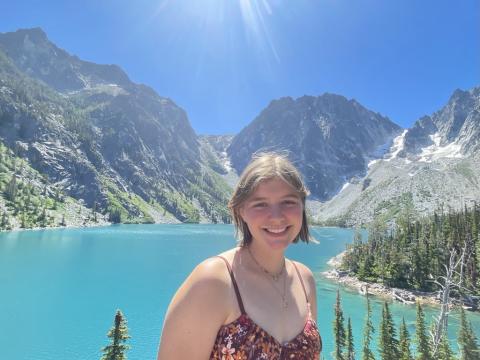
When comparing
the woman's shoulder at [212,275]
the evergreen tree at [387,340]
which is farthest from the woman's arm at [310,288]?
the evergreen tree at [387,340]

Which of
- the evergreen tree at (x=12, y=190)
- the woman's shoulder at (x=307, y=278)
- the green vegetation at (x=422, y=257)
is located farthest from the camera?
the evergreen tree at (x=12, y=190)

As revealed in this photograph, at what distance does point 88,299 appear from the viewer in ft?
226

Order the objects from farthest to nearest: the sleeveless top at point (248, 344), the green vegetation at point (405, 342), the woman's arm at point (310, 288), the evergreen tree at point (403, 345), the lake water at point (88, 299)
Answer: the lake water at point (88, 299), the evergreen tree at point (403, 345), the green vegetation at point (405, 342), the woman's arm at point (310, 288), the sleeveless top at point (248, 344)

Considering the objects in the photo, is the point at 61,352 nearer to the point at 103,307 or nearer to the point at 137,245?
the point at 103,307

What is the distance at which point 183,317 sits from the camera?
3365 mm

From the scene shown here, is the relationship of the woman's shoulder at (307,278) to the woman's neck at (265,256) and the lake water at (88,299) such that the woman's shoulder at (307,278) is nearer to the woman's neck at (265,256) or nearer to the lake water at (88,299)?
the woman's neck at (265,256)

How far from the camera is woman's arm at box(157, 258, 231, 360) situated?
3361 mm

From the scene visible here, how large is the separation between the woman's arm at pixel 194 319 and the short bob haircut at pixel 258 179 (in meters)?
1.27


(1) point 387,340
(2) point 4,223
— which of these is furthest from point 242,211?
(2) point 4,223

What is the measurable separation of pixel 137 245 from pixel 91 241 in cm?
2046

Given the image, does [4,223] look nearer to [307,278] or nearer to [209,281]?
[307,278]

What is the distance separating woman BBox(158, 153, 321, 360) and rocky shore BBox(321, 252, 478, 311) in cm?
7453

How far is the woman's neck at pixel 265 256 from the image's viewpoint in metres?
4.43

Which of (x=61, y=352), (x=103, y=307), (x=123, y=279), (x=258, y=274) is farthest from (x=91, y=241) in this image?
(x=258, y=274)
